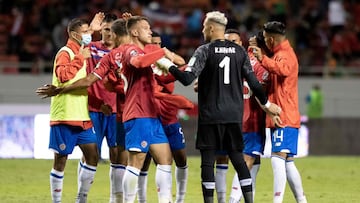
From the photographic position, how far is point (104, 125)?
1295 centimetres

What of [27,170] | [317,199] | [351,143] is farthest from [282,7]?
[317,199]

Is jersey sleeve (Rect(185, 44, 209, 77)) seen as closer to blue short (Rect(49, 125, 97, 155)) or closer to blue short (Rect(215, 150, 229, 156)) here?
blue short (Rect(215, 150, 229, 156))

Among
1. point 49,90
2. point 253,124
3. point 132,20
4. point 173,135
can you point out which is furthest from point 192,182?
point 132,20

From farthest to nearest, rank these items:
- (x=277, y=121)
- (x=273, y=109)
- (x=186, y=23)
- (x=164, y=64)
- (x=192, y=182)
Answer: (x=186, y=23)
(x=192, y=182)
(x=277, y=121)
(x=273, y=109)
(x=164, y=64)

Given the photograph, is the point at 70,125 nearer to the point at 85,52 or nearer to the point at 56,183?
the point at 56,183

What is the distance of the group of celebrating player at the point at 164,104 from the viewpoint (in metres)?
11.3

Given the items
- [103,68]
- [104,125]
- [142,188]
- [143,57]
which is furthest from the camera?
[104,125]

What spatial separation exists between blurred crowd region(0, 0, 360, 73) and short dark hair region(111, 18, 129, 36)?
51.6 ft

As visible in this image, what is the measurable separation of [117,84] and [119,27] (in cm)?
72

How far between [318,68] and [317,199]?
14.7 meters

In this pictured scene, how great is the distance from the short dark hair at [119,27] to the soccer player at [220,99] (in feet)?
3.48

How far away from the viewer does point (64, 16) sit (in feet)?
94.9

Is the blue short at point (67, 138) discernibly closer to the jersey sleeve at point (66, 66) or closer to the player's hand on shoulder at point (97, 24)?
the jersey sleeve at point (66, 66)

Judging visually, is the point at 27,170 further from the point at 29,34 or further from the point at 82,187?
the point at 29,34
